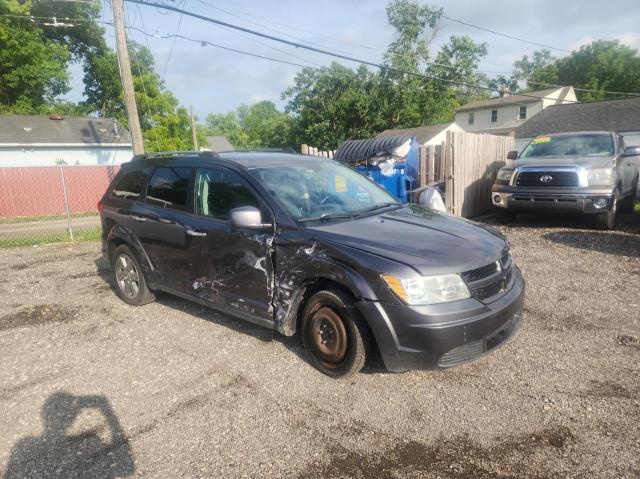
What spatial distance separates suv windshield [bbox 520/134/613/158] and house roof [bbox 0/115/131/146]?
2719 centimetres

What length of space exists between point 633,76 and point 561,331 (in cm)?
6166

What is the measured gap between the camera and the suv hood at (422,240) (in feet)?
9.52

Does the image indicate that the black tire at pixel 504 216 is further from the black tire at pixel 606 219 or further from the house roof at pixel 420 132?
the house roof at pixel 420 132

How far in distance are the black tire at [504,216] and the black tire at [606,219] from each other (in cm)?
153

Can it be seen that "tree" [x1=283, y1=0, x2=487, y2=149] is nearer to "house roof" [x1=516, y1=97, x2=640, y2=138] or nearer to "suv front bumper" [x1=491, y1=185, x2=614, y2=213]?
"house roof" [x1=516, y1=97, x2=640, y2=138]

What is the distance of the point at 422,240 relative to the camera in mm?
3141

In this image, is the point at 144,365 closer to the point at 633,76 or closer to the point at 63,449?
the point at 63,449

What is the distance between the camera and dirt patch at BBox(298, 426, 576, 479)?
2371mm

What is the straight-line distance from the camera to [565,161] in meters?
7.99

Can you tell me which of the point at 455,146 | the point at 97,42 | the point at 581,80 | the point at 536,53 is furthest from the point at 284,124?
the point at 536,53

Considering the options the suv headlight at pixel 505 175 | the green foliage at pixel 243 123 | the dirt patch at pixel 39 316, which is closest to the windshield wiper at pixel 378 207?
the dirt patch at pixel 39 316

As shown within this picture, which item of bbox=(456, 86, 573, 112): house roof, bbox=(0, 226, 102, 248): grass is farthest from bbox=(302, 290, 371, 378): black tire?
bbox=(456, 86, 573, 112): house roof

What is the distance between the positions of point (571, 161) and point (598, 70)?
58.9 m

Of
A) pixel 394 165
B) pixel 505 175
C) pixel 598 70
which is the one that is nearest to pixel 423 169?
pixel 394 165
